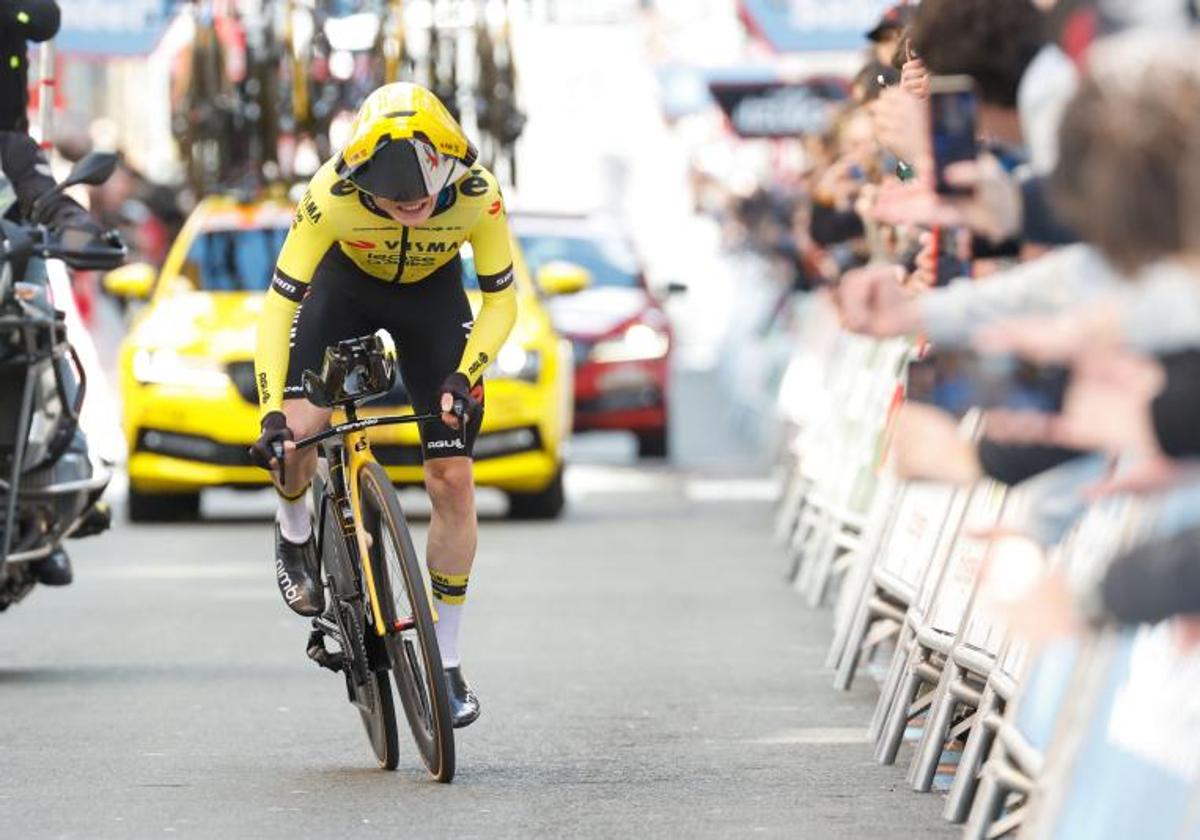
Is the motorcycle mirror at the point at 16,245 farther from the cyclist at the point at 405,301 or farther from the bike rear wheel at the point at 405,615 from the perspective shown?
the bike rear wheel at the point at 405,615

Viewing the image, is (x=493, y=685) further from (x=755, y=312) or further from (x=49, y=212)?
(x=755, y=312)

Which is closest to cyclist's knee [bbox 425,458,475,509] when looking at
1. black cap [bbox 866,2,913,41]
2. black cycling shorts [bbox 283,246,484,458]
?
black cycling shorts [bbox 283,246,484,458]

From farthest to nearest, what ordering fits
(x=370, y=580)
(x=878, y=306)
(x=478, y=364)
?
(x=478, y=364), (x=370, y=580), (x=878, y=306)

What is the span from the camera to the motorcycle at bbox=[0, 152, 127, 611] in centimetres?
1135

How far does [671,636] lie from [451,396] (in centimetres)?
443

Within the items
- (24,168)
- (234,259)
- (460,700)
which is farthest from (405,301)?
Result: (234,259)

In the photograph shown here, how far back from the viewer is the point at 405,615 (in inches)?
363

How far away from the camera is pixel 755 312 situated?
35750mm

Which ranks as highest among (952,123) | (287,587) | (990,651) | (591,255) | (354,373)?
(952,123)

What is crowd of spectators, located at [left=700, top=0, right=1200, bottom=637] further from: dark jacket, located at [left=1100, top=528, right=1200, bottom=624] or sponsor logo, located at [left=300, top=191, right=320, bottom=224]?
sponsor logo, located at [left=300, top=191, right=320, bottom=224]

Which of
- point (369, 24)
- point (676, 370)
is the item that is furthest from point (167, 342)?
point (676, 370)

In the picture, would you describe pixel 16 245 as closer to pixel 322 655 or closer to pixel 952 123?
pixel 322 655

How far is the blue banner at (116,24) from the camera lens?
2533 cm

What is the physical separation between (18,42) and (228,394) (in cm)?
738
